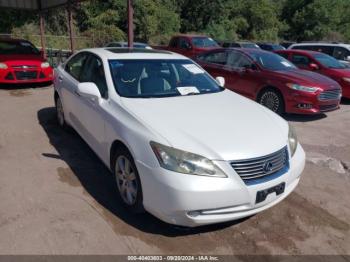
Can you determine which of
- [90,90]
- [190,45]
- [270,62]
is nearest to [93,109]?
[90,90]

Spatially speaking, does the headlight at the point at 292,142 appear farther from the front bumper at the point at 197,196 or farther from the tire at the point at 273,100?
the tire at the point at 273,100

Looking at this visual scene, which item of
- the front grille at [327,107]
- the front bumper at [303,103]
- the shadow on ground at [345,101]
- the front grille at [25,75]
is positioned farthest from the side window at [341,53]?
the front grille at [25,75]

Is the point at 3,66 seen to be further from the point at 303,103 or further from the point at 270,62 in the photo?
the point at 303,103

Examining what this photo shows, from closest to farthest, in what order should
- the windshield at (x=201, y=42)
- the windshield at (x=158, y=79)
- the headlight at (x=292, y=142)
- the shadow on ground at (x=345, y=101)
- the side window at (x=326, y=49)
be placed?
the headlight at (x=292, y=142), the windshield at (x=158, y=79), the shadow on ground at (x=345, y=101), the side window at (x=326, y=49), the windshield at (x=201, y=42)

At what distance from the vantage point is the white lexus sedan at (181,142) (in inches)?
107

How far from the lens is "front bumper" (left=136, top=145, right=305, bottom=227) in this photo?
8.75 feet

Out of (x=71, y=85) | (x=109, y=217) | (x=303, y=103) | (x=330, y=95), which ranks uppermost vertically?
(x=71, y=85)

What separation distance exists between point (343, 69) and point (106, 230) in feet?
28.8

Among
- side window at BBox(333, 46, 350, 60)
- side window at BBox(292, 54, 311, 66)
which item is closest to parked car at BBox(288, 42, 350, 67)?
side window at BBox(333, 46, 350, 60)

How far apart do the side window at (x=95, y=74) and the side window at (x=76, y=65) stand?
198 mm

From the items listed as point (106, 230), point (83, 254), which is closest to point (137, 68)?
point (106, 230)

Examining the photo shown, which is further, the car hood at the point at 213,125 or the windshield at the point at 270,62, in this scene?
the windshield at the point at 270,62

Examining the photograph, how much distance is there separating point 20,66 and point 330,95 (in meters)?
7.77

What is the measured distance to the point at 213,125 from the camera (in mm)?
3195
